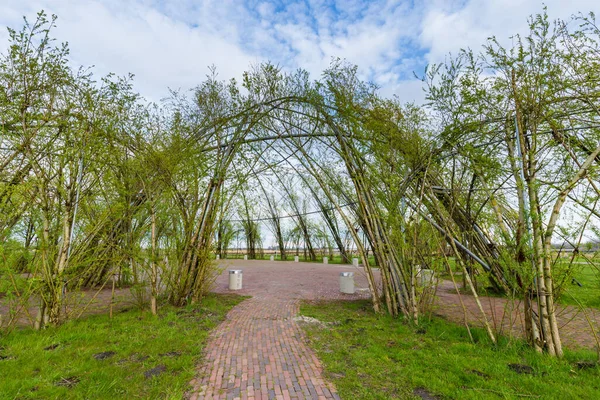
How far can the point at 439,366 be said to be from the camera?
2.90m

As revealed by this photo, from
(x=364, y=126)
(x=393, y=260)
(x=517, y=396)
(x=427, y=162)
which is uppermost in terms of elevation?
(x=364, y=126)

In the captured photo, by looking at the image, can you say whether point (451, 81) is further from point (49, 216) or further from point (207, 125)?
point (49, 216)

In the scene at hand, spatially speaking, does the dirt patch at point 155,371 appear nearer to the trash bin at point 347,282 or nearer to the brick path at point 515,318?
the brick path at point 515,318

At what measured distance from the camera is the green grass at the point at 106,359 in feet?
7.77

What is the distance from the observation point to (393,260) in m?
4.66

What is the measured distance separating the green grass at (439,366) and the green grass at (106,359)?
159 cm

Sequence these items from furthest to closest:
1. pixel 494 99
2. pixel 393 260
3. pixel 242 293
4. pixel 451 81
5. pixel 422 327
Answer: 1. pixel 242 293
2. pixel 393 260
3. pixel 422 327
4. pixel 451 81
5. pixel 494 99

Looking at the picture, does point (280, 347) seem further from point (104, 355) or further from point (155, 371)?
point (104, 355)

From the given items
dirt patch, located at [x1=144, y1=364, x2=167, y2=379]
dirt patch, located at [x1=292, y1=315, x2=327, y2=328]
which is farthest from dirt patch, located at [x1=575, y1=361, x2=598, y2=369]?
dirt patch, located at [x1=144, y1=364, x2=167, y2=379]

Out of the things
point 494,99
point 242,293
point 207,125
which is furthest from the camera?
point 242,293

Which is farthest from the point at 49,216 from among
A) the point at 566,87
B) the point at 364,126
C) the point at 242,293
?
the point at 566,87

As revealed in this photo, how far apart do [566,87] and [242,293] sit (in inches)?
292

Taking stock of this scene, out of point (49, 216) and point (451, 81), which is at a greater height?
point (451, 81)

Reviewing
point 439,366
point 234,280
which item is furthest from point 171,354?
point 234,280
